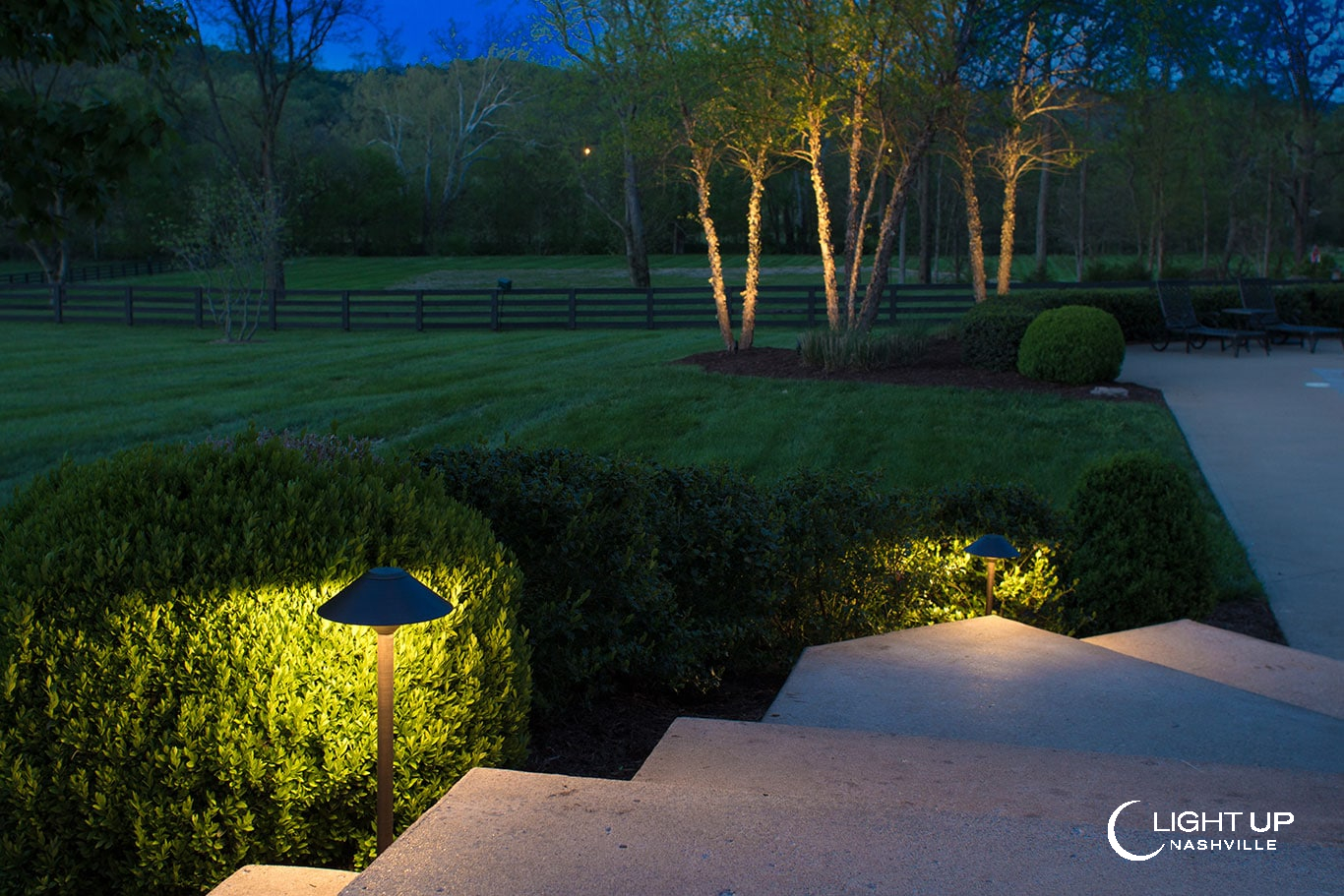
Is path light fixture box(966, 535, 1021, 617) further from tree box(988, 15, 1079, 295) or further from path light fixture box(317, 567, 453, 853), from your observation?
tree box(988, 15, 1079, 295)

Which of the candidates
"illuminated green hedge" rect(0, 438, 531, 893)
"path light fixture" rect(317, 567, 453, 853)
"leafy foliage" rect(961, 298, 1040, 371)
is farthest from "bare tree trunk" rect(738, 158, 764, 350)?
"path light fixture" rect(317, 567, 453, 853)

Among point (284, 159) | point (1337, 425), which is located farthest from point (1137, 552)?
point (284, 159)

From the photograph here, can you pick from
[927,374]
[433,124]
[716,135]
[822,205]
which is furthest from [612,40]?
[433,124]

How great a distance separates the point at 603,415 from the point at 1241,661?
7.70 m

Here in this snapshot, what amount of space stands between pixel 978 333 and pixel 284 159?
44114 mm

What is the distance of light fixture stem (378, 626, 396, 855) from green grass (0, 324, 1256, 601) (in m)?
5.55

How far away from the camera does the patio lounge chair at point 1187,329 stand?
17.2 meters

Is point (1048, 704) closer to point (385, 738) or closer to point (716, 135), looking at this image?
point (385, 738)

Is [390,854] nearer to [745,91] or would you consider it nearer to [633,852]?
[633,852]

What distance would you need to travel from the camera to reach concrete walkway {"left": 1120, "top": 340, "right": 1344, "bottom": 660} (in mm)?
6363

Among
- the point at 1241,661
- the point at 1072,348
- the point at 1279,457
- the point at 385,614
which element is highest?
the point at 1072,348

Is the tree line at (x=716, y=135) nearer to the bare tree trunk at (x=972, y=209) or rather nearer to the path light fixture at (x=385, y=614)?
the bare tree trunk at (x=972, y=209)

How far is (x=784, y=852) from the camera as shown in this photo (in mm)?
2037

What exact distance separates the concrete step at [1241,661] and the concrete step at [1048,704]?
0.38 meters
